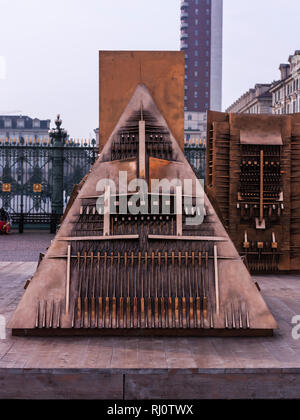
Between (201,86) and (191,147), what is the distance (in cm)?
8901

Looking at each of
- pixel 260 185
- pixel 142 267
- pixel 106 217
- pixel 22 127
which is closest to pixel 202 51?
pixel 22 127

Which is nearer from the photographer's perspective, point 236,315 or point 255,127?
point 236,315

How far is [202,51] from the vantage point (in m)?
109

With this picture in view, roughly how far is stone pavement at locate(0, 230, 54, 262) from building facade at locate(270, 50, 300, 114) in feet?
139

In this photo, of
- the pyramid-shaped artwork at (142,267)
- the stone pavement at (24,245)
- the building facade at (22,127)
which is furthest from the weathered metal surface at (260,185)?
the building facade at (22,127)

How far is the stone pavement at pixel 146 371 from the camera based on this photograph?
5.07m

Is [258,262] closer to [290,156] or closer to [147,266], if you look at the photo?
[290,156]

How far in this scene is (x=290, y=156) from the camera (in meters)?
12.0

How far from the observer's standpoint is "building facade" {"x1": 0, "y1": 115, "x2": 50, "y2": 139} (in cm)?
8931

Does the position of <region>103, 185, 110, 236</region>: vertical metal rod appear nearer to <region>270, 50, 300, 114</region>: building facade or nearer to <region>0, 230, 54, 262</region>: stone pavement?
<region>0, 230, 54, 262</region>: stone pavement

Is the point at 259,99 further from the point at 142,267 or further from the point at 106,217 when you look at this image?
the point at 142,267

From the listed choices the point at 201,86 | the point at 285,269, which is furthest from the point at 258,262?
the point at 201,86

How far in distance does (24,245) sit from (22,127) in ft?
247

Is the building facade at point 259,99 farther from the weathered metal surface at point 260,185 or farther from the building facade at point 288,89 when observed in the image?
the weathered metal surface at point 260,185
